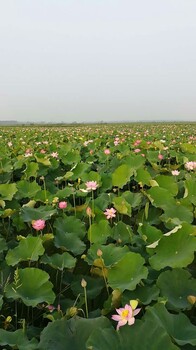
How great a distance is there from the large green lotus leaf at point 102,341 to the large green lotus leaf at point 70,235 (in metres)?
0.68

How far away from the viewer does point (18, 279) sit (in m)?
1.21

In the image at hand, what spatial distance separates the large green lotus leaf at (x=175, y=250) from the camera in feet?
4.00

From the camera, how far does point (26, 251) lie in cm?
140

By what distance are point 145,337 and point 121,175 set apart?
1.46 meters

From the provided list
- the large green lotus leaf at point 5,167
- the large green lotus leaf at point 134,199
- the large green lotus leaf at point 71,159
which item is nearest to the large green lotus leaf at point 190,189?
the large green lotus leaf at point 134,199

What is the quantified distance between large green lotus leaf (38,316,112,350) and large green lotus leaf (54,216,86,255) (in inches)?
22.9

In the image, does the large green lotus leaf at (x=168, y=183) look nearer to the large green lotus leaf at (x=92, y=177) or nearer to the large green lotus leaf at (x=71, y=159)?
the large green lotus leaf at (x=92, y=177)

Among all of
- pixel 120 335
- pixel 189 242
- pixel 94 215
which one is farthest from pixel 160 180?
pixel 120 335

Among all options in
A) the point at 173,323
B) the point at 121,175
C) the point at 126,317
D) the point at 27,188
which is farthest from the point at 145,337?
the point at 27,188

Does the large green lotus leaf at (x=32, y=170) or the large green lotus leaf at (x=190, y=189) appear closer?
the large green lotus leaf at (x=190, y=189)

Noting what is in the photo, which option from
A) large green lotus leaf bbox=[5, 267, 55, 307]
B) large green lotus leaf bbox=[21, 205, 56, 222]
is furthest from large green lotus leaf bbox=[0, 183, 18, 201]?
large green lotus leaf bbox=[5, 267, 55, 307]

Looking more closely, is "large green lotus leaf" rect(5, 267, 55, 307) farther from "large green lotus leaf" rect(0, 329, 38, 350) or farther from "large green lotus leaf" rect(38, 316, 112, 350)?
"large green lotus leaf" rect(38, 316, 112, 350)

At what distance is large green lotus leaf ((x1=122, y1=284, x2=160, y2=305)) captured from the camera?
111 centimetres

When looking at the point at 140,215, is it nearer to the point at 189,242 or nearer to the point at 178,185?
the point at 178,185
